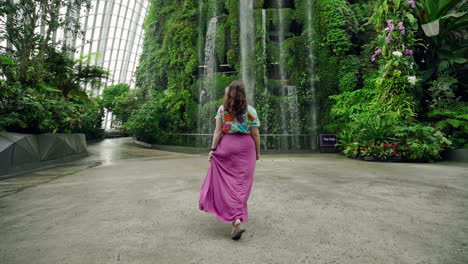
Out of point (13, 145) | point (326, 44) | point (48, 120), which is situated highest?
point (326, 44)

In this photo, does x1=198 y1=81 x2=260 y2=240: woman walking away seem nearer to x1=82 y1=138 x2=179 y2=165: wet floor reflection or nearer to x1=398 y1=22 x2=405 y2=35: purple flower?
x1=82 y1=138 x2=179 y2=165: wet floor reflection

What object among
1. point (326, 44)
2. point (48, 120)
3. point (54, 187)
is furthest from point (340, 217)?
point (326, 44)

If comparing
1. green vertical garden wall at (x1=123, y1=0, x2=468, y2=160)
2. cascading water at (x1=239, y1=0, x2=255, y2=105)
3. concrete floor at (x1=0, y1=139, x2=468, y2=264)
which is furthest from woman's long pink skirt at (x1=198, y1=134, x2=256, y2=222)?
cascading water at (x1=239, y1=0, x2=255, y2=105)

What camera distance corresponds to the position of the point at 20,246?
239cm

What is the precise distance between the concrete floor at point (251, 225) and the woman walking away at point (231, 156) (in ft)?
1.17

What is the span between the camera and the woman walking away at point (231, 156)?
274 cm

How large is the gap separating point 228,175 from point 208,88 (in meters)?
14.9

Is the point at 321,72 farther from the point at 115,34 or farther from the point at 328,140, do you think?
the point at 115,34

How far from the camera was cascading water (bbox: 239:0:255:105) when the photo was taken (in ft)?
54.7

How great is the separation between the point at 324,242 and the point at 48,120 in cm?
912

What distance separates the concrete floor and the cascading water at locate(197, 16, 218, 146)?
1095 centimetres

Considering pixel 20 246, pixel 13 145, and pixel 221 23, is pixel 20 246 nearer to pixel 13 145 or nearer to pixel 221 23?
pixel 13 145

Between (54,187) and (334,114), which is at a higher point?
(334,114)

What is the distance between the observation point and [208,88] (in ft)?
56.4
